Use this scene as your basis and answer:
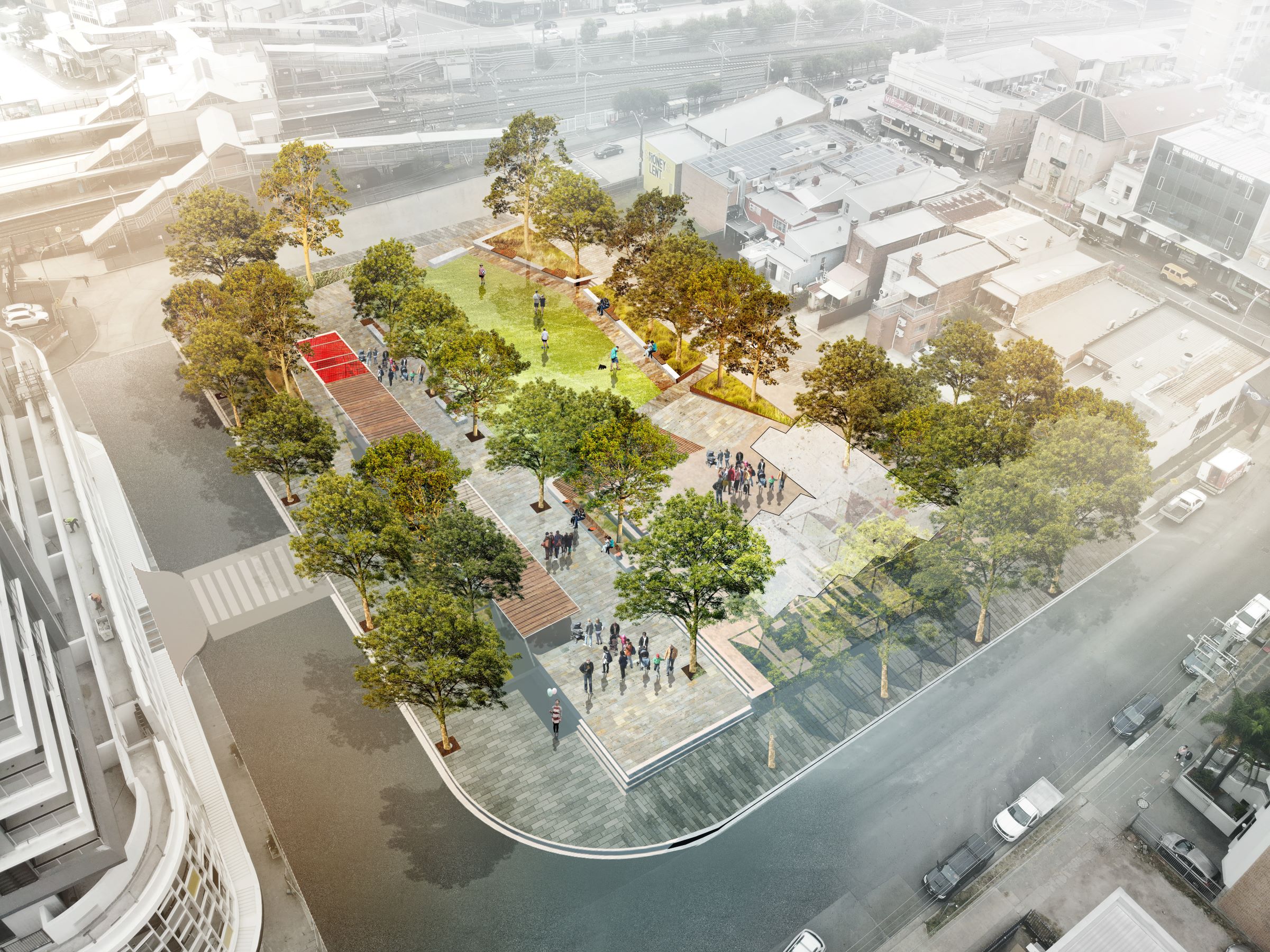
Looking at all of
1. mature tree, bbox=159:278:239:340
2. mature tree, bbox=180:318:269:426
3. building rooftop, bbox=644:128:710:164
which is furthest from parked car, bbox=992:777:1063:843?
building rooftop, bbox=644:128:710:164

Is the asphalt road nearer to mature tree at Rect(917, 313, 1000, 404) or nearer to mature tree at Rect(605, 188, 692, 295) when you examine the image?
mature tree at Rect(917, 313, 1000, 404)

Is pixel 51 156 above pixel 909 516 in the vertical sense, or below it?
above

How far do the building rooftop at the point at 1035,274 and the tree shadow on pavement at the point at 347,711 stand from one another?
57.7 m

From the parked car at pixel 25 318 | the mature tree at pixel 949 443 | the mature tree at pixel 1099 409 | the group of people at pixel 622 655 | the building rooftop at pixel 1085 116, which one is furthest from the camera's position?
the building rooftop at pixel 1085 116

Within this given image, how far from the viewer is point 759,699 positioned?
1996 inches

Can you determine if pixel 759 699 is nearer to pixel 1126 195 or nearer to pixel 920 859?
pixel 920 859

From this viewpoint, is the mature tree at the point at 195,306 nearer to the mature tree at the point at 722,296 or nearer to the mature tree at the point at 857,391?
the mature tree at the point at 722,296

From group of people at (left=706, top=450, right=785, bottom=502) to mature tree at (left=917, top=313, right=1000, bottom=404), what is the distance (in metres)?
12.9

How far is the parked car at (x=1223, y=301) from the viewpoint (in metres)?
77.5

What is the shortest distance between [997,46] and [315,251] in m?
97.4

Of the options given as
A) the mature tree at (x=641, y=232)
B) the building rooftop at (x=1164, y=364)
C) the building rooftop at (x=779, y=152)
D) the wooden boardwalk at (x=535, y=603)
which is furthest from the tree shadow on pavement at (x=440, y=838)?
the building rooftop at (x=779, y=152)

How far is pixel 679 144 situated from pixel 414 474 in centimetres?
6016

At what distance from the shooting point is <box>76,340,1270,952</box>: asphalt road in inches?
1650

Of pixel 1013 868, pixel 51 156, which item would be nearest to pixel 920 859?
pixel 1013 868
